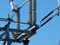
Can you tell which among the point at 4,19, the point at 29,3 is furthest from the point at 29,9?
the point at 4,19

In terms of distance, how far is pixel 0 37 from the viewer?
2306 centimetres

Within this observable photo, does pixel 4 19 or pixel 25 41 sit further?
pixel 25 41

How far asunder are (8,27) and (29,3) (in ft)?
8.54

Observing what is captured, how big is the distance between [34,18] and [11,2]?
196cm

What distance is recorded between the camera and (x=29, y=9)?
23969mm

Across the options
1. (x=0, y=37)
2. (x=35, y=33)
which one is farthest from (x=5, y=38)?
(x=35, y=33)

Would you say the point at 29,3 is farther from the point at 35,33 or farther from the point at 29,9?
the point at 35,33

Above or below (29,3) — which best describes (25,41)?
below

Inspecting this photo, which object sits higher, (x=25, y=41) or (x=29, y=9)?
(x=29, y=9)

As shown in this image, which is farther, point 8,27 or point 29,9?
point 29,9

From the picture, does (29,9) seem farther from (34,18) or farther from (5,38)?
(5,38)

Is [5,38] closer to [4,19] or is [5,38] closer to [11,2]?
[4,19]

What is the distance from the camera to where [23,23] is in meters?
23.2

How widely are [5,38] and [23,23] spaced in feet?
4.96
